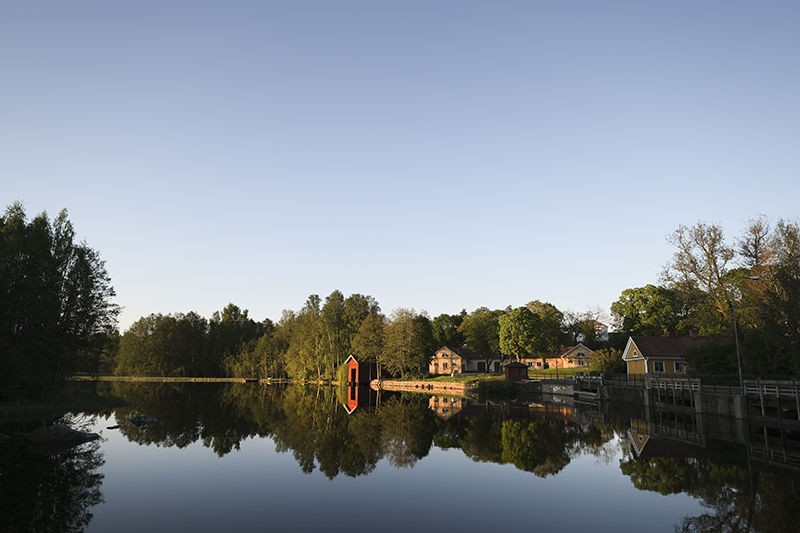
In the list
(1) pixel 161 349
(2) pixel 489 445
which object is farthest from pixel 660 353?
(1) pixel 161 349

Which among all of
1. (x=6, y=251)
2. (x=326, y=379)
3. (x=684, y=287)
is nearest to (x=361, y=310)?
(x=326, y=379)

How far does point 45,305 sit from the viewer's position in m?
35.5

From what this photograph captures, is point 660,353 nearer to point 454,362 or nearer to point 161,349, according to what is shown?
point 454,362

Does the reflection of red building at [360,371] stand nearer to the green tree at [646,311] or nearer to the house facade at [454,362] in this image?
the house facade at [454,362]

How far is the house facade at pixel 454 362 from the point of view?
3696 inches

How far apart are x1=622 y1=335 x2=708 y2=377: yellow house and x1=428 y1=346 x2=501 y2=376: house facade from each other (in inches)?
1479

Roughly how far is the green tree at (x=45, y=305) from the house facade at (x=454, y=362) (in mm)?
61712

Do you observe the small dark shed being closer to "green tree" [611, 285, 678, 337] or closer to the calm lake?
"green tree" [611, 285, 678, 337]

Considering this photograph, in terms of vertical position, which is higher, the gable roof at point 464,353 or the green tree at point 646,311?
the green tree at point 646,311

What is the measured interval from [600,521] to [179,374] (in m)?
124

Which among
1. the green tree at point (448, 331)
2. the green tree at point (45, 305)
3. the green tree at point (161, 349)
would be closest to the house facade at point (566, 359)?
the green tree at point (448, 331)

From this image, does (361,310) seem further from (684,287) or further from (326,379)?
(684,287)

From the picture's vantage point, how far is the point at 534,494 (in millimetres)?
16141

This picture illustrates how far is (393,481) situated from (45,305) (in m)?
30.7
